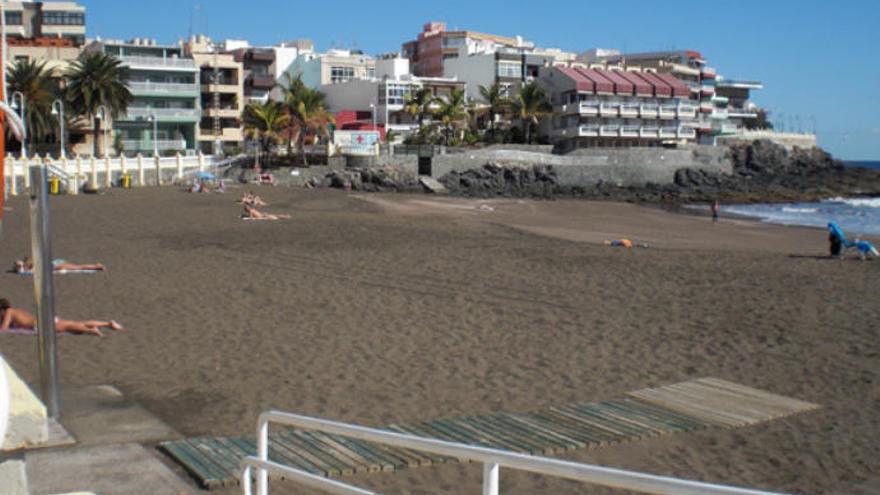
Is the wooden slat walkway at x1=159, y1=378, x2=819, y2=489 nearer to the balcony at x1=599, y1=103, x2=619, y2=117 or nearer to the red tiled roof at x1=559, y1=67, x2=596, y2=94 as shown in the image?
the red tiled roof at x1=559, y1=67, x2=596, y2=94

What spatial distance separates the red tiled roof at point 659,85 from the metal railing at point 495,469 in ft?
228

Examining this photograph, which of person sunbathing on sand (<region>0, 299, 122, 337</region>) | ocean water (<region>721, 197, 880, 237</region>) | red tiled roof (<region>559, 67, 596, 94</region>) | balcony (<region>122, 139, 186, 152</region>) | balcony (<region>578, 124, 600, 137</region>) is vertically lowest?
ocean water (<region>721, 197, 880, 237</region>)

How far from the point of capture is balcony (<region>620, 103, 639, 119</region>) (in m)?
68.5

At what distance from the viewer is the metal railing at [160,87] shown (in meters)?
58.6

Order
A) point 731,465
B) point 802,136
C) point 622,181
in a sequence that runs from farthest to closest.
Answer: point 802,136 < point 622,181 < point 731,465

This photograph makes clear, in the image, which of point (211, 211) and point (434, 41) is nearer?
point (211, 211)

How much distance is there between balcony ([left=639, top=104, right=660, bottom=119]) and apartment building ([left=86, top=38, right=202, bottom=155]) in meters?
34.6

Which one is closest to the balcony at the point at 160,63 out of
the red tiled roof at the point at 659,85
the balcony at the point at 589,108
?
the balcony at the point at 589,108

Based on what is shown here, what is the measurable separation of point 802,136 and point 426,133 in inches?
1959

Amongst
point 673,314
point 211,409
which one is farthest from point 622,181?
point 211,409

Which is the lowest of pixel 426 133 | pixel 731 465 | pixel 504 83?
pixel 731 465

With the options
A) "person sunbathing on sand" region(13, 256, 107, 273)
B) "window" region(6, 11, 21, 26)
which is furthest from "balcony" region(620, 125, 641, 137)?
"person sunbathing on sand" region(13, 256, 107, 273)

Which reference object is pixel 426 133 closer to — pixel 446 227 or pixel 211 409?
pixel 446 227

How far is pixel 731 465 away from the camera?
264 inches
